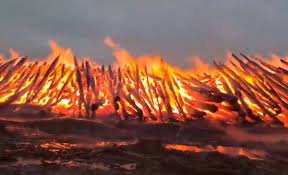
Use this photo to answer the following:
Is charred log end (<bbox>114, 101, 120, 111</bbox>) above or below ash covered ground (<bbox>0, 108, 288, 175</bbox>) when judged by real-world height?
above

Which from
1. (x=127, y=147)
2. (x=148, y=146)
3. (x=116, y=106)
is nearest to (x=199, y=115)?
(x=148, y=146)

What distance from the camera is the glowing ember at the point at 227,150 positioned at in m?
10.4

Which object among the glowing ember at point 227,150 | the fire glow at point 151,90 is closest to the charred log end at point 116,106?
the fire glow at point 151,90

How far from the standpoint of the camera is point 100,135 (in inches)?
468

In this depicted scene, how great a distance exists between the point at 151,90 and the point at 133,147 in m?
4.48

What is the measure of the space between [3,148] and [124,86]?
624cm

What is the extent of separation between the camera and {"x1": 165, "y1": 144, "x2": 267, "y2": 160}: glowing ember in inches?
411

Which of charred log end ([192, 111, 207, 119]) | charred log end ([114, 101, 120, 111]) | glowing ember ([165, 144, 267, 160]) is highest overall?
charred log end ([114, 101, 120, 111])

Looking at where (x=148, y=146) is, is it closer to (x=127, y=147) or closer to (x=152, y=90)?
(x=127, y=147)

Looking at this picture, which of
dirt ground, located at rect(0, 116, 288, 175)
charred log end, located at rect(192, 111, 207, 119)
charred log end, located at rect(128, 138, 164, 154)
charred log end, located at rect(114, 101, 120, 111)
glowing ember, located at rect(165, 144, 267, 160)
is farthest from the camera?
charred log end, located at rect(114, 101, 120, 111)

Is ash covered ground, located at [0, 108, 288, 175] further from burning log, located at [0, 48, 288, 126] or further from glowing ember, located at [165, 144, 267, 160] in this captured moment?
burning log, located at [0, 48, 288, 126]

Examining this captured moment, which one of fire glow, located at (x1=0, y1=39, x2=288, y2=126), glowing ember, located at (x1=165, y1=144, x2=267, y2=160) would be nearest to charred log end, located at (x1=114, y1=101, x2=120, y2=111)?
fire glow, located at (x1=0, y1=39, x2=288, y2=126)

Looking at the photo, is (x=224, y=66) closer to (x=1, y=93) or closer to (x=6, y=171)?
(x=1, y=93)

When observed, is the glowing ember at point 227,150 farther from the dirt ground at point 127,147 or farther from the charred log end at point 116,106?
the charred log end at point 116,106
